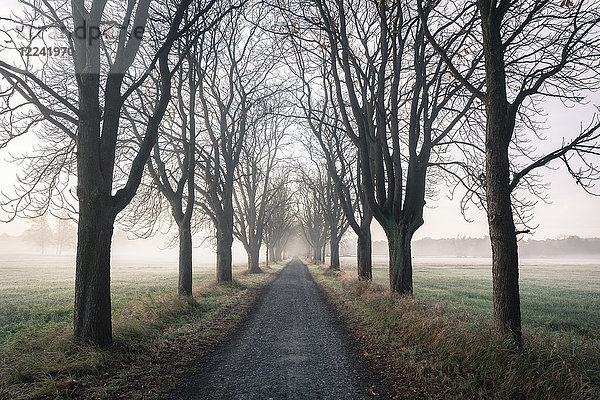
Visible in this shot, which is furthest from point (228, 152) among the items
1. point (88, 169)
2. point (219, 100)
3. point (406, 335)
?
point (406, 335)

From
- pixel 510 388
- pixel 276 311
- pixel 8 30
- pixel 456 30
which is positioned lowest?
pixel 276 311

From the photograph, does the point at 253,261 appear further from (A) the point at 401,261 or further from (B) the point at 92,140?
(B) the point at 92,140

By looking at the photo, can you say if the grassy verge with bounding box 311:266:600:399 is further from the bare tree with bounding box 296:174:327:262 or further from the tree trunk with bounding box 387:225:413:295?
the bare tree with bounding box 296:174:327:262

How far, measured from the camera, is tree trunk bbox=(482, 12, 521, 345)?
4961mm

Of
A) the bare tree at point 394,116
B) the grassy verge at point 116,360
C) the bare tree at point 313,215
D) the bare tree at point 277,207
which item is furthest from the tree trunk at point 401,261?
the bare tree at point 313,215

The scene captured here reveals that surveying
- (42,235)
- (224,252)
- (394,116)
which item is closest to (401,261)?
(394,116)

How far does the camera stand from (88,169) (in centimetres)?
590

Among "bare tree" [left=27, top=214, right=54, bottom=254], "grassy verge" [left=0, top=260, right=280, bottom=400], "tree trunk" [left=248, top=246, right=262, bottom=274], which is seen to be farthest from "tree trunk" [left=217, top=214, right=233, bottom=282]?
"bare tree" [left=27, top=214, right=54, bottom=254]

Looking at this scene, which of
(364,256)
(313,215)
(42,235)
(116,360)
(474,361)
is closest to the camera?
(474,361)

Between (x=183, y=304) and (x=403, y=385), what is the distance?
700 cm

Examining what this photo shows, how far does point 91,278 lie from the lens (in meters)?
5.79

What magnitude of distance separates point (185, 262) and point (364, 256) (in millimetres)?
8810

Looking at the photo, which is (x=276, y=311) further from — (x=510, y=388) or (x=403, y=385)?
(x=510, y=388)

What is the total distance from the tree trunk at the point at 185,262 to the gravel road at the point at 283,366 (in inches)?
170
